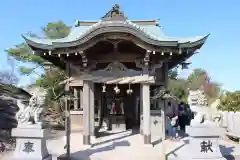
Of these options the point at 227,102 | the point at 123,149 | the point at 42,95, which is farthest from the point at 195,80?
the point at 42,95

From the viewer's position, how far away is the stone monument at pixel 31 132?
7574mm

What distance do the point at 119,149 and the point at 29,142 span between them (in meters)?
3.74

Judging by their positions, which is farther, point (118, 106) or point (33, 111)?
point (118, 106)

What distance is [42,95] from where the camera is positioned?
25.5ft

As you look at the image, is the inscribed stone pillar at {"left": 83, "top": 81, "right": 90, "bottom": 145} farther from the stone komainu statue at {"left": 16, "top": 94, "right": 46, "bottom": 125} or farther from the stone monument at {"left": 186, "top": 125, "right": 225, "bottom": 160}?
the stone monument at {"left": 186, "top": 125, "right": 225, "bottom": 160}

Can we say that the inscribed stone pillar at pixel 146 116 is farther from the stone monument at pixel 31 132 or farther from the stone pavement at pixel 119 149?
the stone monument at pixel 31 132

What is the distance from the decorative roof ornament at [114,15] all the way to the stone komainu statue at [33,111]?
5342 mm

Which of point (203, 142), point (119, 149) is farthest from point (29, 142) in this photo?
point (203, 142)

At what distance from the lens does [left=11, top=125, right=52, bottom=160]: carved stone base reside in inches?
298

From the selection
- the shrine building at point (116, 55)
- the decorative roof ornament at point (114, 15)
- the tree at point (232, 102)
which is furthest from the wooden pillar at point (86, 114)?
the tree at point (232, 102)

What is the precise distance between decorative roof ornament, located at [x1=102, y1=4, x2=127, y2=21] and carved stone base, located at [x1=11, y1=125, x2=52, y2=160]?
6051 mm

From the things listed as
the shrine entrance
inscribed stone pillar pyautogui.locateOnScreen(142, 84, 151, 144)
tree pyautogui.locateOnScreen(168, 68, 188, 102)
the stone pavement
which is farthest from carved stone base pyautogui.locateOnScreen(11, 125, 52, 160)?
tree pyautogui.locateOnScreen(168, 68, 188, 102)

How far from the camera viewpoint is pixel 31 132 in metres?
7.57

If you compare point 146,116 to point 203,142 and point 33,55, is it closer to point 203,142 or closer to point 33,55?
point 203,142
